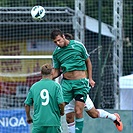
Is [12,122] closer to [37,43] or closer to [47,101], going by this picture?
[47,101]

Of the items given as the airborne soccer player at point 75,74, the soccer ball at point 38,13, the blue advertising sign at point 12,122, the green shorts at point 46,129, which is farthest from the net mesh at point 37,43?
the green shorts at point 46,129

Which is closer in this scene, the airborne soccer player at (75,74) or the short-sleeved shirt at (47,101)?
the short-sleeved shirt at (47,101)

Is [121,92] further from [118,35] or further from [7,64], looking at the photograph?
[7,64]

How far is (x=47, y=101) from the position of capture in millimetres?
10195

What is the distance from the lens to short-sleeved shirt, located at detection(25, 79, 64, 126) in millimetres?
10203

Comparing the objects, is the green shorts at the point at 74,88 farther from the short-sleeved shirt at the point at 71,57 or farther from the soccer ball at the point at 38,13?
the soccer ball at the point at 38,13

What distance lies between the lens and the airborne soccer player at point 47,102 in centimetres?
1020

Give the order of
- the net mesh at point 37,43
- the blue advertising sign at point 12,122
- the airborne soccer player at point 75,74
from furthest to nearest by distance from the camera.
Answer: the net mesh at point 37,43 < the blue advertising sign at point 12,122 < the airborne soccer player at point 75,74

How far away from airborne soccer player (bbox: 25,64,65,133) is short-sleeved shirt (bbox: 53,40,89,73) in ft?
5.16

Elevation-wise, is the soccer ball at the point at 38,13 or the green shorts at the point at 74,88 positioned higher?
the soccer ball at the point at 38,13

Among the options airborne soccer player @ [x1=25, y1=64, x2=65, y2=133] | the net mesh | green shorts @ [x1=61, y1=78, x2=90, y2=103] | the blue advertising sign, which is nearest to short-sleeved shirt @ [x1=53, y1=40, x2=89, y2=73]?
green shorts @ [x1=61, y1=78, x2=90, y2=103]

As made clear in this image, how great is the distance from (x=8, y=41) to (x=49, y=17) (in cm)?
171

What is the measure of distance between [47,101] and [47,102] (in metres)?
0.01

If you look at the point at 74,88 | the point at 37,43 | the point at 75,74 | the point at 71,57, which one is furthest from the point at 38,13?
the point at 37,43
